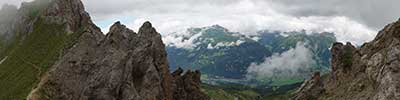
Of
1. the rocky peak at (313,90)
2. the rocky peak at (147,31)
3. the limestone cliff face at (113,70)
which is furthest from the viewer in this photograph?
the rocky peak at (147,31)

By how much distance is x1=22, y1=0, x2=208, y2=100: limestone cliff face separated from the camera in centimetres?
14388

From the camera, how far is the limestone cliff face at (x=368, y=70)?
90.9 meters

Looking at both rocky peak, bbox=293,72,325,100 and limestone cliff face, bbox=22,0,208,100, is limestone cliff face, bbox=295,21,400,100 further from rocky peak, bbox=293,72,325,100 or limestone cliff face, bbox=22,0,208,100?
limestone cliff face, bbox=22,0,208,100

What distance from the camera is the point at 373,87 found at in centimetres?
10000

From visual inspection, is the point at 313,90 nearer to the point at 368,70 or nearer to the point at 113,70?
the point at 368,70

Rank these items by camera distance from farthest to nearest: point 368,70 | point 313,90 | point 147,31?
point 147,31, point 313,90, point 368,70

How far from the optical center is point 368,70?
338 feet

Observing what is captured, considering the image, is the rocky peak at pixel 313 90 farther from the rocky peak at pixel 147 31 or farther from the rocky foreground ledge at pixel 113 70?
the rocky peak at pixel 147 31

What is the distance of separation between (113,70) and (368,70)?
69.5 metres

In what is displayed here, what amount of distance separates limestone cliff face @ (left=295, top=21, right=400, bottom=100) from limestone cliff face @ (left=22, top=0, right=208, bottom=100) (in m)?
42.8

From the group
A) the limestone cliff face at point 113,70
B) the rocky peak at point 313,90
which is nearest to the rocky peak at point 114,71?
the limestone cliff face at point 113,70

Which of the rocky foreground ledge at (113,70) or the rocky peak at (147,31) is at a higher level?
the rocky peak at (147,31)

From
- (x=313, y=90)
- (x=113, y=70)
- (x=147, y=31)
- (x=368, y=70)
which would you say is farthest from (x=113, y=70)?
(x=368, y=70)

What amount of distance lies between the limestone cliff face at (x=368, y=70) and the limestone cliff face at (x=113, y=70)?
42763mm
